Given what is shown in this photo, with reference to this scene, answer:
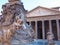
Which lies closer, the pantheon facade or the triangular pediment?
the pantheon facade

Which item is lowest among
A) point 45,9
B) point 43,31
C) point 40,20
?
point 43,31

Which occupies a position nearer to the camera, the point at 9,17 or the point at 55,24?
the point at 9,17

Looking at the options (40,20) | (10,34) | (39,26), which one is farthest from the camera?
(39,26)

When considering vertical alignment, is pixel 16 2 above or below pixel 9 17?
above

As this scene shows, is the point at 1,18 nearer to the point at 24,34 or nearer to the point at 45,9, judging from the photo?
the point at 24,34

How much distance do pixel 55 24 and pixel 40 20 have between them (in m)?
4.96

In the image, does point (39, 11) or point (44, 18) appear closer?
point (44, 18)

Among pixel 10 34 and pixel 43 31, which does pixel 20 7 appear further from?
pixel 43 31

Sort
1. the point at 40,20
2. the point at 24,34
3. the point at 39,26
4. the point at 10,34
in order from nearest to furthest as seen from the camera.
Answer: the point at 10,34
the point at 24,34
the point at 40,20
the point at 39,26

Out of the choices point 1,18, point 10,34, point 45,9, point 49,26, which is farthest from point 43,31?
point 10,34

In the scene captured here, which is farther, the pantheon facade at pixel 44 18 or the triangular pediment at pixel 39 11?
the triangular pediment at pixel 39 11

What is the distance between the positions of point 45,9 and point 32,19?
4426 millimetres

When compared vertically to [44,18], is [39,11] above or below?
above

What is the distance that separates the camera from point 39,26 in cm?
4328
